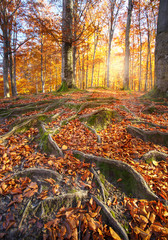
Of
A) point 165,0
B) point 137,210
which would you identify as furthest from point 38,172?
point 165,0

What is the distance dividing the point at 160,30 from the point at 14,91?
590 inches

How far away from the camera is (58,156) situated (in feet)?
9.80

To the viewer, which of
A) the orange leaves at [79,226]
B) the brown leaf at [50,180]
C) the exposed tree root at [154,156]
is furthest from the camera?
the exposed tree root at [154,156]

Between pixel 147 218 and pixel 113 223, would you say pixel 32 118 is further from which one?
pixel 147 218

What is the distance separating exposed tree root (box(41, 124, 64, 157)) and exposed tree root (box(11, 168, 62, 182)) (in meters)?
0.56

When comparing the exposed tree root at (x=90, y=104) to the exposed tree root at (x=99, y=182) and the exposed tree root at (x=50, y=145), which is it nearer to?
the exposed tree root at (x=50, y=145)

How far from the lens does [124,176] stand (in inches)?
96.3

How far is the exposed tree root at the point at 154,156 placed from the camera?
284cm

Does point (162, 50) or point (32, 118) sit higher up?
point (162, 50)

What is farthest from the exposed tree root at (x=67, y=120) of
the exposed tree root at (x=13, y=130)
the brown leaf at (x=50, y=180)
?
the brown leaf at (x=50, y=180)

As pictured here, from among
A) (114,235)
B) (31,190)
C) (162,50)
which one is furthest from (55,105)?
(162,50)

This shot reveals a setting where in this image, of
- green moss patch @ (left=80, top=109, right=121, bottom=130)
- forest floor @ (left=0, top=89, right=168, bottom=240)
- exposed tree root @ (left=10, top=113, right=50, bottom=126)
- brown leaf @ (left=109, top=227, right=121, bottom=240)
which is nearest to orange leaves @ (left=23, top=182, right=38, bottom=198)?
forest floor @ (left=0, top=89, right=168, bottom=240)

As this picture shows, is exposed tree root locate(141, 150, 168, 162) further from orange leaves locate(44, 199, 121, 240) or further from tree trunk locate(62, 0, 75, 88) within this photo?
tree trunk locate(62, 0, 75, 88)

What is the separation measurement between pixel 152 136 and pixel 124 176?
1.76 meters
